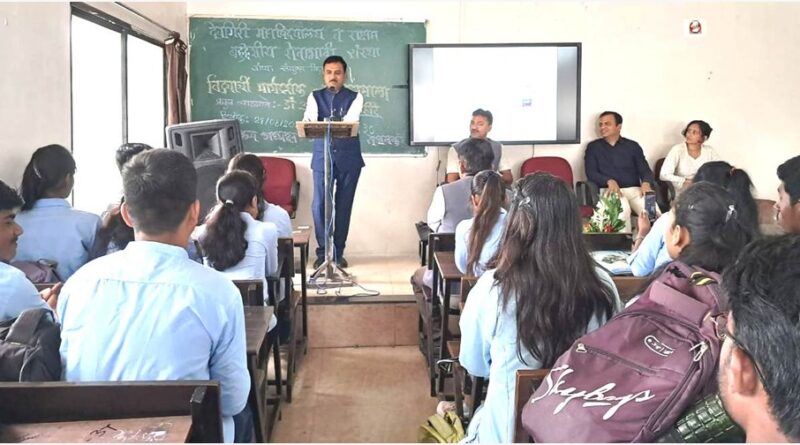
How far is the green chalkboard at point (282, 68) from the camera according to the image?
18.7 ft

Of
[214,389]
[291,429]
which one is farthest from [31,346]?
[291,429]

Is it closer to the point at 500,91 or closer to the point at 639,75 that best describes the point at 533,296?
the point at 500,91

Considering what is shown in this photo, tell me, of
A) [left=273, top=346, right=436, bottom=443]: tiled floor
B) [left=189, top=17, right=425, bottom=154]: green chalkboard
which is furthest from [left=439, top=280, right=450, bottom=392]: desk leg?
[left=189, top=17, right=425, bottom=154]: green chalkboard

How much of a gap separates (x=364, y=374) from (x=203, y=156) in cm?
203

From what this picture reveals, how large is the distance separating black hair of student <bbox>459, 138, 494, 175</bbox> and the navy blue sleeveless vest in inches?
65.2

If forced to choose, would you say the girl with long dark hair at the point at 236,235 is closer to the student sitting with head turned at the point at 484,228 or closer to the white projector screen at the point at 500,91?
the student sitting with head turned at the point at 484,228

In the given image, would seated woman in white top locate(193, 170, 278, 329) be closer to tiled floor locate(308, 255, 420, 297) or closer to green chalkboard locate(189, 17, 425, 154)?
tiled floor locate(308, 255, 420, 297)

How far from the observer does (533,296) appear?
172 centimetres

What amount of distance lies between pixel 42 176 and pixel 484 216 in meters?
1.80

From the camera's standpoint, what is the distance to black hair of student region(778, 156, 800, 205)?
250 centimetres

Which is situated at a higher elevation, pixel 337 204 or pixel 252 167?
pixel 252 167

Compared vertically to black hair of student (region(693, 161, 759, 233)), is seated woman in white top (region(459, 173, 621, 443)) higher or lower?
lower

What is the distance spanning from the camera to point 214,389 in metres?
1.27

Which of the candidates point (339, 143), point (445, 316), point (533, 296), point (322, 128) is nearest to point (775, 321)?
point (533, 296)
